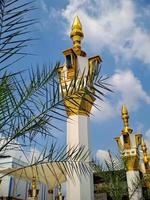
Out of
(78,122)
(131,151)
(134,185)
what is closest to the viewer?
(78,122)

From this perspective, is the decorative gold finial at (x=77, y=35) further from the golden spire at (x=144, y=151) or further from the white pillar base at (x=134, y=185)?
the golden spire at (x=144, y=151)

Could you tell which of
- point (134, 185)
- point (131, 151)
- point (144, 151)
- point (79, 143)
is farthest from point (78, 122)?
point (144, 151)

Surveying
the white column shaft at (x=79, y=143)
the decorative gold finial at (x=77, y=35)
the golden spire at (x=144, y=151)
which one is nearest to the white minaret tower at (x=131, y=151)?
the golden spire at (x=144, y=151)

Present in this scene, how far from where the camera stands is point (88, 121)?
9.06m

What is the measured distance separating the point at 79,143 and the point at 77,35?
3889mm

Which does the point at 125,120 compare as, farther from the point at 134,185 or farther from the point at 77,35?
the point at 77,35

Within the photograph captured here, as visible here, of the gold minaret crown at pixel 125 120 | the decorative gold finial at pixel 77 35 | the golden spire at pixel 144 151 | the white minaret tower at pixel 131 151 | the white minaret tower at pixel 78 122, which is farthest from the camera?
the golden spire at pixel 144 151

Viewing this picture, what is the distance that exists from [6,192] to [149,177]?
7851 millimetres

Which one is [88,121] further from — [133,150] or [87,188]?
[133,150]

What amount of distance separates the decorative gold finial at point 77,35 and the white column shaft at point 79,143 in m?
2.38

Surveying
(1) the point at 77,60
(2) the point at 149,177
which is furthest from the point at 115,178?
(2) the point at 149,177

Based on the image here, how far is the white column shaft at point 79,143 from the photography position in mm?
7941

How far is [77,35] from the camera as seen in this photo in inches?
410

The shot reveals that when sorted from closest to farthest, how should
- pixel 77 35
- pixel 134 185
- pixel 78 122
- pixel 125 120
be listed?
1. pixel 78 122
2. pixel 77 35
3. pixel 134 185
4. pixel 125 120
